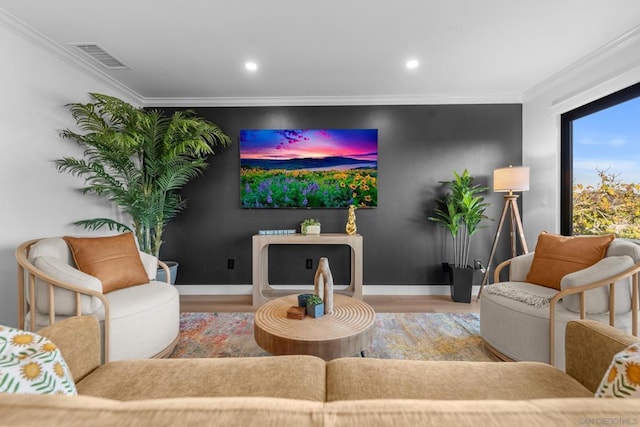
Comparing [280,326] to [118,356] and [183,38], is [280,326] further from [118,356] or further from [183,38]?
[183,38]

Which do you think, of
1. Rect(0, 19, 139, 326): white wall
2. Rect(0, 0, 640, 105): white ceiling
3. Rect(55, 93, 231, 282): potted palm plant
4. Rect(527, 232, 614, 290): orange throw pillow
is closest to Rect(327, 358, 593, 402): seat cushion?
Rect(527, 232, 614, 290): orange throw pillow

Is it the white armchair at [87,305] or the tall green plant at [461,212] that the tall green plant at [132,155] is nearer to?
the white armchair at [87,305]

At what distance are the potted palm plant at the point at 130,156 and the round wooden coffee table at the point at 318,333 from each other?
2.03 metres

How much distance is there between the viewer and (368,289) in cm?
371

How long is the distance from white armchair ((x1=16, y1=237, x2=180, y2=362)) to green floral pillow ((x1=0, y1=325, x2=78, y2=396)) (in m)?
1.04

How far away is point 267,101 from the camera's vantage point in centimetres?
366

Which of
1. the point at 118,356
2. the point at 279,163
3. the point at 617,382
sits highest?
the point at 279,163

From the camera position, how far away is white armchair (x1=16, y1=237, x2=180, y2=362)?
1.76 metres

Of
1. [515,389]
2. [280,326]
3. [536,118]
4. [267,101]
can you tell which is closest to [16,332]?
[280,326]

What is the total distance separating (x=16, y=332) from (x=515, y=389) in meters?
1.63

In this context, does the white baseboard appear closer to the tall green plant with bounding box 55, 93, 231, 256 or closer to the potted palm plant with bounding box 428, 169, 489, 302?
the potted palm plant with bounding box 428, 169, 489, 302

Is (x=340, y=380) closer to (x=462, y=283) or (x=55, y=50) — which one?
(x=462, y=283)

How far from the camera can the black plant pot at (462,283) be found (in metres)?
3.35

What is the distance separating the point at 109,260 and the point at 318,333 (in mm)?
1715
